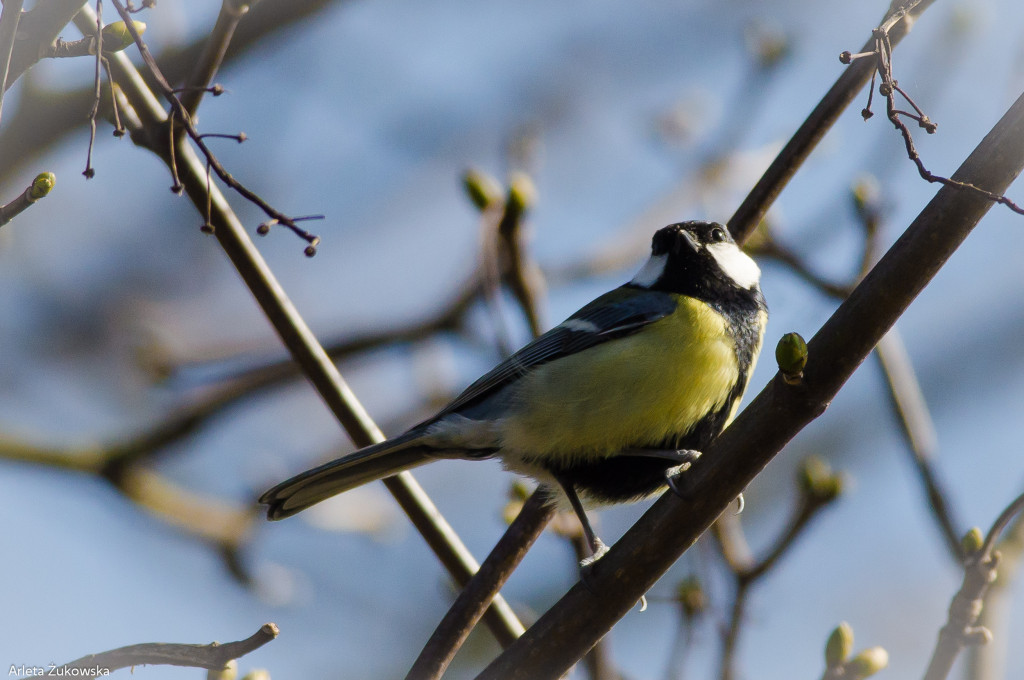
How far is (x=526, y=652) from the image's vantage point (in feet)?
7.14

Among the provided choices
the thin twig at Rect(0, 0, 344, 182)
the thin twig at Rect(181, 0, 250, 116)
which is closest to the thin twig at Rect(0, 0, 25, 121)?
the thin twig at Rect(181, 0, 250, 116)

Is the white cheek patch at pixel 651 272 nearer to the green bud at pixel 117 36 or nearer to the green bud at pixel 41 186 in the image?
the green bud at pixel 117 36

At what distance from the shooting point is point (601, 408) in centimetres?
318

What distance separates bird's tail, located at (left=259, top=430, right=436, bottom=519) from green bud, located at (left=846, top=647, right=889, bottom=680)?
4.73 feet

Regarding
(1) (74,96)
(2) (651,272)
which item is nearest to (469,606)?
(2) (651,272)

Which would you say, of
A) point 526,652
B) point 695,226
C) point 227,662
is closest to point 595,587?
point 526,652

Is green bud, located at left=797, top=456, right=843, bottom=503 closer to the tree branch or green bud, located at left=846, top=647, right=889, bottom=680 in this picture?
green bud, located at left=846, top=647, right=889, bottom=680

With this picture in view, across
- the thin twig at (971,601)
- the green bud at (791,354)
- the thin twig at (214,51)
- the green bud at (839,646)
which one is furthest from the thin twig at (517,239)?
the thin twig at (971,601)

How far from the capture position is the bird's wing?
3.48 metres

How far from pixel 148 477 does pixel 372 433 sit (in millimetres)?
1985

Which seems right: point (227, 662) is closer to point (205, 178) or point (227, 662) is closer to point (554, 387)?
point (205, 178)


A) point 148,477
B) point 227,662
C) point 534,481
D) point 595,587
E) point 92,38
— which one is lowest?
point 595,587

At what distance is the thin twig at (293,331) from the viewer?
2.41 meters

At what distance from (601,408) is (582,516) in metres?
0.37
